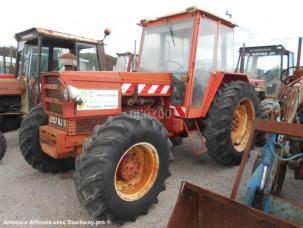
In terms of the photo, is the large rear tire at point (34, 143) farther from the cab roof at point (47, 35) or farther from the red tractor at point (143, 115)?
the cab roof at point (47, 35)

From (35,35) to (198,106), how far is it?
11.1 ft

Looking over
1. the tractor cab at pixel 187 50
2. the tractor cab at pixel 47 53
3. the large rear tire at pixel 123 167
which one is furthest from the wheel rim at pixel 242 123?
the tractor cab at pixel 47 53

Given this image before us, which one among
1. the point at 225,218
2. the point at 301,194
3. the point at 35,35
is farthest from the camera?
the point at 35,35

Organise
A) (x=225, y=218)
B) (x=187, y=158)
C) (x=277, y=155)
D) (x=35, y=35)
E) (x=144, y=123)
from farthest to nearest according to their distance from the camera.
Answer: (x=35, y=35)
(x=187, y=158)
(x=144, y=123)
(x=277, y=155)
(x=225, y=218)

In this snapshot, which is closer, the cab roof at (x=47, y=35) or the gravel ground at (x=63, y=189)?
the gravel ground at (x=63, y=189)

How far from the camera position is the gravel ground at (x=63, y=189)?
311 centimetres

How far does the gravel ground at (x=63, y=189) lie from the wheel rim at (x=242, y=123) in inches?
14.9

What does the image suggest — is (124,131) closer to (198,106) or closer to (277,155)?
(277,155)

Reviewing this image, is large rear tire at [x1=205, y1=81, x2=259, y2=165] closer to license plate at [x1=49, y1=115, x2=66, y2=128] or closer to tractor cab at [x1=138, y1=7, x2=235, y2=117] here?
tractor cab at [x1=138, y1=7, x2=235, y2=117]

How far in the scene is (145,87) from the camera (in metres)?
4.02

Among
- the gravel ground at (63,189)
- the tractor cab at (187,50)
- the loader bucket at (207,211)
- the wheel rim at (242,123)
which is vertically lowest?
the gravel ground at (63,189)

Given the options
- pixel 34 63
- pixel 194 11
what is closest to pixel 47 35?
pixel 34 63

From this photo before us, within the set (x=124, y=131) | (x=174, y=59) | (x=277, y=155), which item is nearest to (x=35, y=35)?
(x=174, y=59)

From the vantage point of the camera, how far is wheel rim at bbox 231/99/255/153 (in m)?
4.82
